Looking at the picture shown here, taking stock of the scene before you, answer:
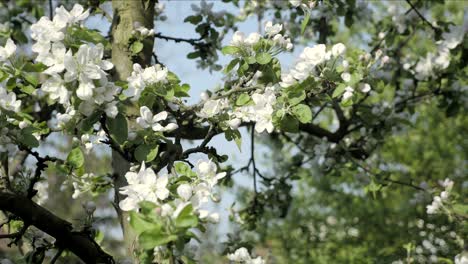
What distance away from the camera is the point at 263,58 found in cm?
198

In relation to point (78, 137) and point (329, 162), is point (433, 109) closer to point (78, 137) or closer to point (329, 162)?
point (329, 162)

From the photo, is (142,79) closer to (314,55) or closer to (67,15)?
(67,15)

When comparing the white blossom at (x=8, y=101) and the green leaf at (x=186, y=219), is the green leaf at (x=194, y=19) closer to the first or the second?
the white blossom at (x=8, y=101)

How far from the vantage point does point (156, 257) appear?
159 centimetres

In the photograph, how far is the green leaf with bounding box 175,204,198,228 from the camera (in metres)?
1.38

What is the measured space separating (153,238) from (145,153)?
20.5 inches

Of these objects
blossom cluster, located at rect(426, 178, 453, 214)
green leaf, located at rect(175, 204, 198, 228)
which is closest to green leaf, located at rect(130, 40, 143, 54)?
green leaf, located at rect(175, 204, 198, 228)

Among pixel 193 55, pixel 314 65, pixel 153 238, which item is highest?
pixel 193 55

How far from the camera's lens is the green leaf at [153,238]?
1350mm

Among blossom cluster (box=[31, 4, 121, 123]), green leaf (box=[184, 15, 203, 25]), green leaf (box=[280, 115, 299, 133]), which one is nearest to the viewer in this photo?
blossom cluster (box=[31, 4, 121, 123])

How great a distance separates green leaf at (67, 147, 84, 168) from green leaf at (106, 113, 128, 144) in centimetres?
36

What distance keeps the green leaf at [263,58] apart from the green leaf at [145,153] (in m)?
0.44

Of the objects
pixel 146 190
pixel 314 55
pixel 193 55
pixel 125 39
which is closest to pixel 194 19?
pixel 193 55

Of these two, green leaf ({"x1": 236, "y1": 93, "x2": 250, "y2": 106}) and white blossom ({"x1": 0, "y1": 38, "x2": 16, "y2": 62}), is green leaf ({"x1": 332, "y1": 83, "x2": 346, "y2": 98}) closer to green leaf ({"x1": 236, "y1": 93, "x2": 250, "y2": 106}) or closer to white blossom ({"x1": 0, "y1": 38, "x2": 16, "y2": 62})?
green leaf ({"x1": 236, "y1": 93, "x2": 250, "y2": 106})
